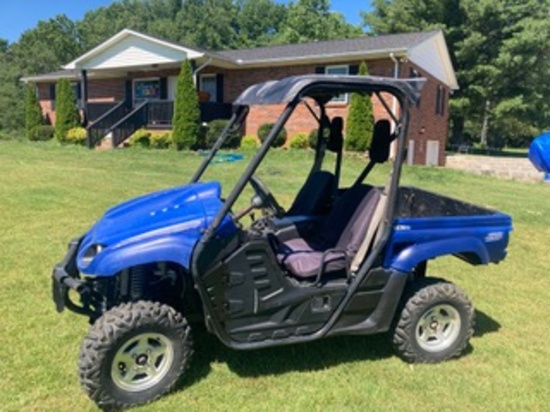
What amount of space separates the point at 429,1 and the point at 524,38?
584cm

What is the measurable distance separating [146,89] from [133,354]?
75.1ft

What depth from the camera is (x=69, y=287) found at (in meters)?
3.11

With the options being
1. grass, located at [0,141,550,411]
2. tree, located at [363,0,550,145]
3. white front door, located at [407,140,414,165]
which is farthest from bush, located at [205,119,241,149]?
tree, located at [363,0,550,145]

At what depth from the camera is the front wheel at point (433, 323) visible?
364 cm

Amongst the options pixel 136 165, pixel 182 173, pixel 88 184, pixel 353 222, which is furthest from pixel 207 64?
pixel 353 222

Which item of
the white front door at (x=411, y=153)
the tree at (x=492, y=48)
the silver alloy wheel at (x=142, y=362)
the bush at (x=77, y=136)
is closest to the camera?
the silver alloy wheel at (x=142, y=362)

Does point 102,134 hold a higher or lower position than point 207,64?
lower

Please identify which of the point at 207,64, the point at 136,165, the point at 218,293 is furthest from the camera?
the point at 207,64

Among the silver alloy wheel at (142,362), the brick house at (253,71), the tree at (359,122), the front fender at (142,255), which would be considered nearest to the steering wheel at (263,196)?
the front fender at (142,255)

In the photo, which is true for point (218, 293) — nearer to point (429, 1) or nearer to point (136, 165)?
point (136, 165)

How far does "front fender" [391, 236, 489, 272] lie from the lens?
353 centimetres

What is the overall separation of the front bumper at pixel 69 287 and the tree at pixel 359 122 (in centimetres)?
1364

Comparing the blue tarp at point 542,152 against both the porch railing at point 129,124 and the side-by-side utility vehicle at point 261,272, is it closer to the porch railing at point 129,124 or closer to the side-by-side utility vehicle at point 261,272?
the side-by-side utility vehicle at point 261,272

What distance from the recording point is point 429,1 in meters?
30.5
